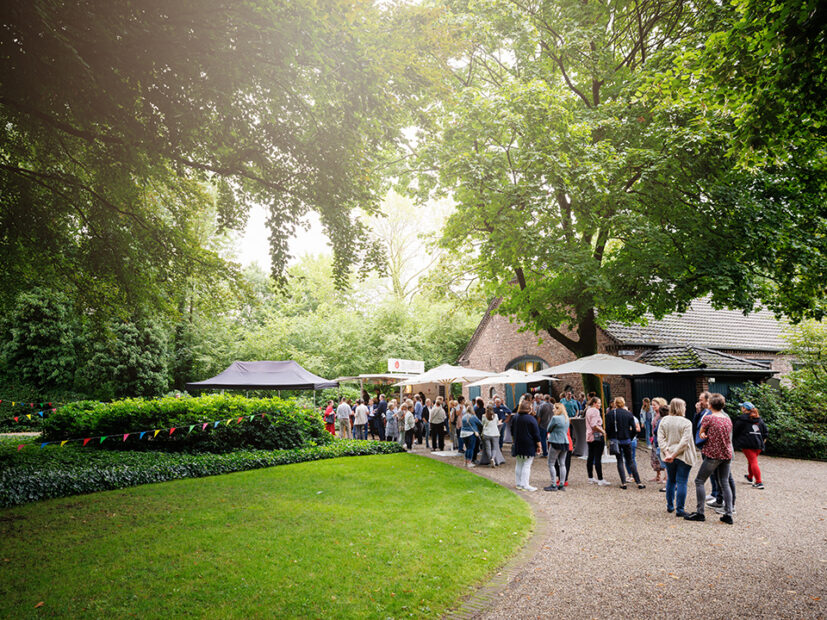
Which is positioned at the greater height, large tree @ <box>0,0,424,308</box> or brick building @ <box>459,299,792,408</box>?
large tree @ <box>0,0,424,308</box>

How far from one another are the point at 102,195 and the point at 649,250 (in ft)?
41.3

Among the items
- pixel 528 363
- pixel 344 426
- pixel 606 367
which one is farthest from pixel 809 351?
pixel 344 426

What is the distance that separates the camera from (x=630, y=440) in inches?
382

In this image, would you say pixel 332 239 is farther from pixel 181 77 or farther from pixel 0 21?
pixel 0 21

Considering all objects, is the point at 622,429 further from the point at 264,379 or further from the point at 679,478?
the point at 264,379

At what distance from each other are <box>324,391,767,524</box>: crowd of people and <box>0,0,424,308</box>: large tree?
538 centimetres

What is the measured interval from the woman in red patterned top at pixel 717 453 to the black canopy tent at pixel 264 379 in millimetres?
13204

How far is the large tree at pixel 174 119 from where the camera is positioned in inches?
219

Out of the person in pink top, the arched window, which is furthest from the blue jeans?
the arched window

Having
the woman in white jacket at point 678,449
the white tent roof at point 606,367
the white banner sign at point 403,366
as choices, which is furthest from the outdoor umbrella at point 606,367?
the white banner sign at point 403,366

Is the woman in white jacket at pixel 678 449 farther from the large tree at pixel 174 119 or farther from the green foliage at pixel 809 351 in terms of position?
the green foliage at pixel 809 351

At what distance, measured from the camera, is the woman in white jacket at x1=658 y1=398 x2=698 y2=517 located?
7.30m

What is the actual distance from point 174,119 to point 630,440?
10210mm

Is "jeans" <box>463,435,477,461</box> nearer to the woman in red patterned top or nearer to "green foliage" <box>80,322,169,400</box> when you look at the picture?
the woman in red patterned top
